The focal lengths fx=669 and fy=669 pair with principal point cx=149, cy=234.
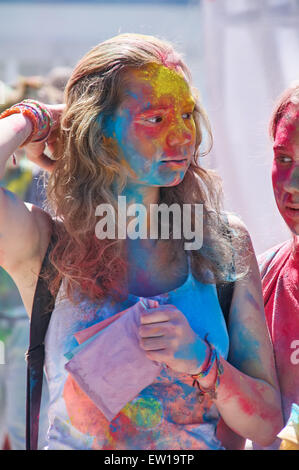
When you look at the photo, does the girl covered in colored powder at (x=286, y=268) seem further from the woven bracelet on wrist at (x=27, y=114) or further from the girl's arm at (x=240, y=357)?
the woven bracelet on wrist at (x=27, y=114)

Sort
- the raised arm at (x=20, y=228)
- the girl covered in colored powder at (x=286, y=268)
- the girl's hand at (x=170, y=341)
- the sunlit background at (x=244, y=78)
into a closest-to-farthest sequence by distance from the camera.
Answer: the girl's hand at (x=170, y=341), the raised arm at (x=20, y=228), the girl covered in colored powder at (x=286, y=268), the sunlit background at (x=244, y=78)

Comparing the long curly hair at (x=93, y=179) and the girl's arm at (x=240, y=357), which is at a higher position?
the long curly hair at (x=93, y=179)

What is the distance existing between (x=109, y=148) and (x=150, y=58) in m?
0.25

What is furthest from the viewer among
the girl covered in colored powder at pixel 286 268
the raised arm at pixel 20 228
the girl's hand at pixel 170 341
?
the girl covered in colored powder at pixel 286 268

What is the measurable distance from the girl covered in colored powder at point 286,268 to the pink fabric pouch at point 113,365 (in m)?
0.37

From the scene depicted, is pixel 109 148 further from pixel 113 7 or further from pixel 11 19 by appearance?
pixel 11 19

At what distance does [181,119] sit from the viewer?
66.6 inches

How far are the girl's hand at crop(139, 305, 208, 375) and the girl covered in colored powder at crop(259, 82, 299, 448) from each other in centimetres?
31

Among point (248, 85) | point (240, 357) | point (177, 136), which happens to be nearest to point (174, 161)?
point (177, 136)

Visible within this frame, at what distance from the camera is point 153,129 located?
1668mm

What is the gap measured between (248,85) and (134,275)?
136 cm

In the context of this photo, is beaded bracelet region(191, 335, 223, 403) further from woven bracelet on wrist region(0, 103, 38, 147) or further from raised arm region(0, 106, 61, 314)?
woven bracelet on wrist region(0, 103, 38, 147)

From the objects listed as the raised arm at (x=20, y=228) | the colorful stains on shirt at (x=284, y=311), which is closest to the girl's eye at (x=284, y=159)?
the colorful stains on shirt at (x=284, y=311)

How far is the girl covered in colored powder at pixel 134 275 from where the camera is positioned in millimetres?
1554
